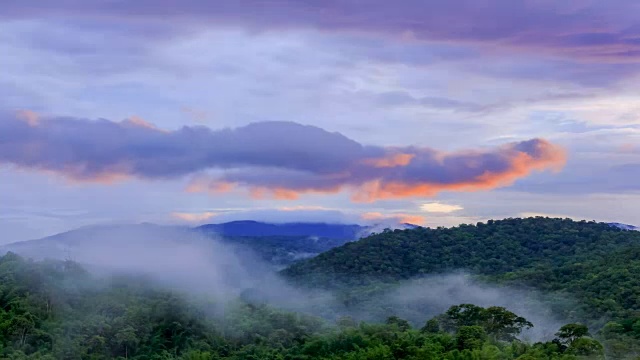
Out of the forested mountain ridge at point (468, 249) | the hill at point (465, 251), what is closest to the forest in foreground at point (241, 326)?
the hill at point (465, 251)

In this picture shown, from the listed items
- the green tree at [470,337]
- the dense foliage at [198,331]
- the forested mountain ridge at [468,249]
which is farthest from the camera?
the forested mountain ridge at [468,249]

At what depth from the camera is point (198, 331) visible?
205 ft

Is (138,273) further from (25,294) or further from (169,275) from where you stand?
(25,294)

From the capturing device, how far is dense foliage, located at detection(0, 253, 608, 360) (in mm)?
56031

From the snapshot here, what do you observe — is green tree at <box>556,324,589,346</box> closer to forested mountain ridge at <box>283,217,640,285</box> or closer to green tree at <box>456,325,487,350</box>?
green tree at <box>456,325,487,350</box>

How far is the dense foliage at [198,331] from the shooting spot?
56.0m

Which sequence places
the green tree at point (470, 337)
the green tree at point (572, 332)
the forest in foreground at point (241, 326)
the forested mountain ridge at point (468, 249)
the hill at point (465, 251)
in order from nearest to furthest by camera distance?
1. the forest in foreground at point (241, 326)
2. the green tree at point (470, 337)
3. the green tree at point (572, 332)
4. the hill at point (465, 251)
5. the forested mountain ridge at point (468, 249)

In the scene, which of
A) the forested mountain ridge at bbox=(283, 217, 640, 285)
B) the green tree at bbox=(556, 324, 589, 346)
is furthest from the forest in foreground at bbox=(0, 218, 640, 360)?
the forested mountain ridge at bbox=(283, 217, 640, 285)

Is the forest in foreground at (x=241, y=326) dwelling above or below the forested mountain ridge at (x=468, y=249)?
below

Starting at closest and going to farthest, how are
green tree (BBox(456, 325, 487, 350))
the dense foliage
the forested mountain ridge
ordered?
the dense foliage → green tree (BBox(456, 325, 487, 350)) → the forested mountain ridge

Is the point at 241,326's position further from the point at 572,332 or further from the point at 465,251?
the point at 465,251

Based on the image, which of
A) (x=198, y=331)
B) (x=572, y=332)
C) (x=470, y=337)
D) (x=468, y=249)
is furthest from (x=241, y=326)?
(x=468, y=249)

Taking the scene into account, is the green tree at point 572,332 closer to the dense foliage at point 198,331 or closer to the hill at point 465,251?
the dense foliage at point 198,331

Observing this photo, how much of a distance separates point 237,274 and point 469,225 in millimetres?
45472
